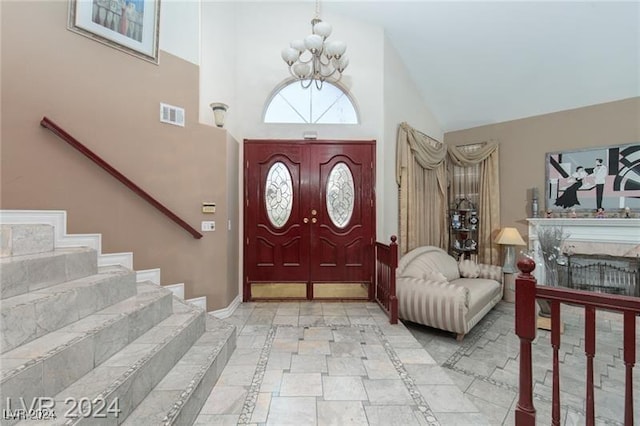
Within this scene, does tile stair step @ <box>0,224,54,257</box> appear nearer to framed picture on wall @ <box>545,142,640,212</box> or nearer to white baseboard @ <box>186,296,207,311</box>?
white baseboard @ <box>186,296,207,311</box>

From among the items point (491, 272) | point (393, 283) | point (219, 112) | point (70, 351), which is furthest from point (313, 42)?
point (491, 272)

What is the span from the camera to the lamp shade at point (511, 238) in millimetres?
4492

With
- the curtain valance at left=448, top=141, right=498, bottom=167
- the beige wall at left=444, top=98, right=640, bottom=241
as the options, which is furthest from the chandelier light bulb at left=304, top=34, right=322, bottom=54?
the beige wall at left=444, top=98, right=640, bottom=241

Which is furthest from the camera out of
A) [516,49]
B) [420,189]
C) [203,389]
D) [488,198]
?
[488,198]

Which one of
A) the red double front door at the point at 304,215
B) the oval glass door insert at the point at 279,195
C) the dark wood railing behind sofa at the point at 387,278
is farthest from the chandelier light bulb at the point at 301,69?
the dark wood railing behind sofa at the point at 387,278

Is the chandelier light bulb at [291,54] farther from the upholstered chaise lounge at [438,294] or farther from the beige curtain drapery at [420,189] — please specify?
the upholstered chaise lounge at [438,294]

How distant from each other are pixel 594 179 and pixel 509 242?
1451 mm

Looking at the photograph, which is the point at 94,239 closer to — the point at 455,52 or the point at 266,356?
the point at 266,356

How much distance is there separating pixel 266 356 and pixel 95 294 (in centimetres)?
138

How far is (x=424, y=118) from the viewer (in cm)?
519

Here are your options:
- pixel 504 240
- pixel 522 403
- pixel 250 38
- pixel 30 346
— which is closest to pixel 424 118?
pixel 504 240

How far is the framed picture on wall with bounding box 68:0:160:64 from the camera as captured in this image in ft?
8.43

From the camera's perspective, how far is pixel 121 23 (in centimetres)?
281

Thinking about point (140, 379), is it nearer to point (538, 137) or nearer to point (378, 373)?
point (378, 373)
